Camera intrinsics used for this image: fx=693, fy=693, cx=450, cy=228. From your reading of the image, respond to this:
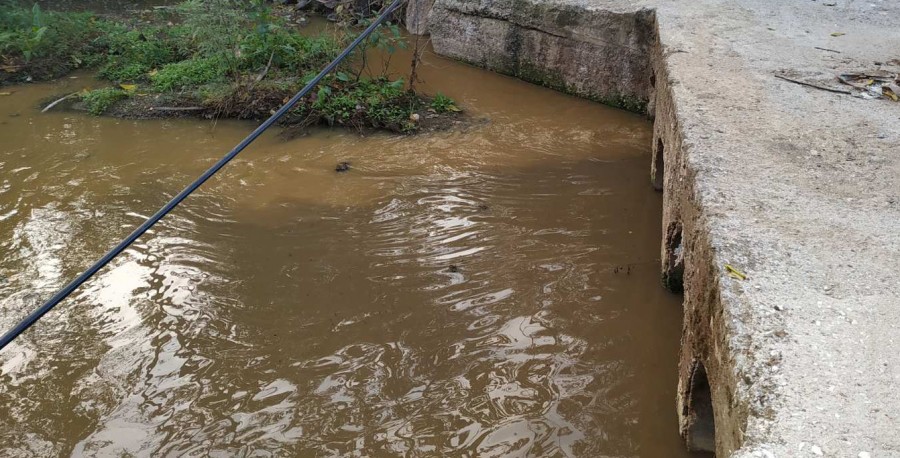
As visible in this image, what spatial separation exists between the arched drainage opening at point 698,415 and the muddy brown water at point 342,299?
0.09 meters

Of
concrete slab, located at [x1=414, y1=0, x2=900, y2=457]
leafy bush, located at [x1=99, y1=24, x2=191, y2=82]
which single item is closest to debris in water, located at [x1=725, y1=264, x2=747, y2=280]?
concrete slab, located at [x1=414, y1=0, x2=900, y2=457]

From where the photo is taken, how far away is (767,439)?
1372mm

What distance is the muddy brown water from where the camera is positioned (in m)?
2.41

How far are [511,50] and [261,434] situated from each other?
4.38 m

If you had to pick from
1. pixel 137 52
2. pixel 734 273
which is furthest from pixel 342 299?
pixel 137 52

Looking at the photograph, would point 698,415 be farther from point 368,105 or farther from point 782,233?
point 368,105

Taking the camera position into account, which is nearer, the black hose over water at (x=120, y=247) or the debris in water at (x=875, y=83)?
the black hose over water at (x=120, y=247)

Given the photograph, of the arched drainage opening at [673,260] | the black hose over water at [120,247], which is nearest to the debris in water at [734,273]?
the arched drainage opening at [673,260]

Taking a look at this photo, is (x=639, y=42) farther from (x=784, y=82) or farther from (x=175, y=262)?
(x=175, y=262)

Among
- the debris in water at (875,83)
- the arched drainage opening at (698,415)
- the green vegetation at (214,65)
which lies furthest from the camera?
the green vegetation at (214,65)

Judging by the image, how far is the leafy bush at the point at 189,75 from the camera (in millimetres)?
5570

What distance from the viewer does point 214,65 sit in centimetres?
574

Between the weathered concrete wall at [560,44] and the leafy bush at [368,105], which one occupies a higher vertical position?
the weathered concrete wall at [560,44]

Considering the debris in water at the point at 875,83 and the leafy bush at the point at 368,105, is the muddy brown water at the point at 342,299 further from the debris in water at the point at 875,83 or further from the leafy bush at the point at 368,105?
the debris in water at the point at 875,83
